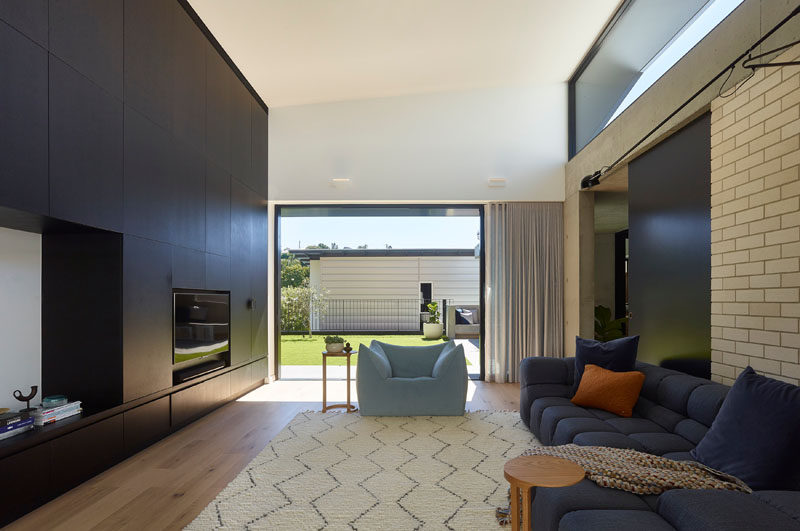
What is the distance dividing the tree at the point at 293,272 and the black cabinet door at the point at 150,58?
8183 mm

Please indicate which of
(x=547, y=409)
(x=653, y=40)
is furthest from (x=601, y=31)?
(x=547, y=409)

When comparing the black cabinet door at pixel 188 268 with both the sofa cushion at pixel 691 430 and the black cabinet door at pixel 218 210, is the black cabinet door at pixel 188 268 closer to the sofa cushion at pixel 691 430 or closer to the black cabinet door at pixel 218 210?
the black cabinet door at pixel 218 210

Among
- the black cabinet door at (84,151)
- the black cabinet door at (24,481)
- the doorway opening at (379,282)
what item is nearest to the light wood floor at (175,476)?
the black cabinet door at (24,481)

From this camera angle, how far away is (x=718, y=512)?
163 centimetres

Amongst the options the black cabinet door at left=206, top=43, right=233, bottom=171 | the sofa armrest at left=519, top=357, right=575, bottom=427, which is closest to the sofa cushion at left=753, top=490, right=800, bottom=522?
the sofa armrest at left=519, top=357, right=575, bottom=427

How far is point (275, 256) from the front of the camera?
262 inches

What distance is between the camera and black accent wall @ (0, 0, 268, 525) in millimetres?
2508

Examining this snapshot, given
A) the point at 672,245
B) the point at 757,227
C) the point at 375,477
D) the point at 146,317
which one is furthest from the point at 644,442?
the point at 146,317

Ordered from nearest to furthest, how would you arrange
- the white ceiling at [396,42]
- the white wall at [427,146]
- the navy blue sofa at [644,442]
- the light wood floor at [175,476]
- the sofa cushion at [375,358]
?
the navy blue sofa at [644,442] → the light wood floor at [175,476] → the white ceiling at [396,42] → the sofa cushion at [375,358] → the white wall at [427,146]

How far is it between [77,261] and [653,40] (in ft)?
16.6

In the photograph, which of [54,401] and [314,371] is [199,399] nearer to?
[54,401]

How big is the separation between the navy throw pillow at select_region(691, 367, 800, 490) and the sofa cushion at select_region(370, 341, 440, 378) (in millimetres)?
2819

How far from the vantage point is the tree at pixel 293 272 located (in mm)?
12016

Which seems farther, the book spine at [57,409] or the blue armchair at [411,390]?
the blue armchair at [411,390]
